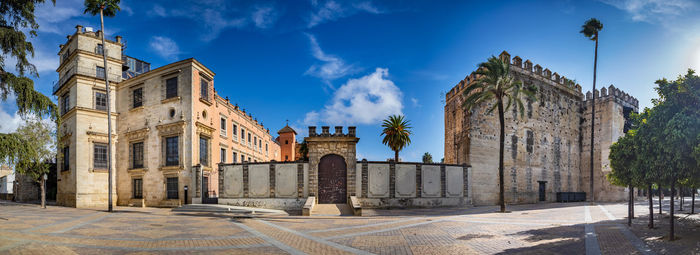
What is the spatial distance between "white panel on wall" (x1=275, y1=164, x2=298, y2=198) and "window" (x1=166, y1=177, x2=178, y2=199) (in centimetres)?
948

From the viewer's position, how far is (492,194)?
110 ft

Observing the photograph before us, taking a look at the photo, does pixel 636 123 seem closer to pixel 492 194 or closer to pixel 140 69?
pixel 492 194

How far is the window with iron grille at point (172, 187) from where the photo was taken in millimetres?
28062

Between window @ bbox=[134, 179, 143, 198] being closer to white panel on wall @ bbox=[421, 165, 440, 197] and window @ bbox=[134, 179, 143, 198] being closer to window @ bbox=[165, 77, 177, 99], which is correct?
window @ bbox=[165, 77, 177, 99]

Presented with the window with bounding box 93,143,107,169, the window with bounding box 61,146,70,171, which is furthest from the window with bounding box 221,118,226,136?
the window with bounding box 61,146,70,171

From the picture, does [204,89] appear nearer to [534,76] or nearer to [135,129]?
[135,129]

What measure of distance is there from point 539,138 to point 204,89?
3539 centimetres

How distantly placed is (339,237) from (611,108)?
41.4 meters

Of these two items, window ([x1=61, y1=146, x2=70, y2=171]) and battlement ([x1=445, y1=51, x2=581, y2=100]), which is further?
battlement ([x1=445, y1=51, x2=581, y2=100])

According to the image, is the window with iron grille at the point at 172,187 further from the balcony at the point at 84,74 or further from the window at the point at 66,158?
the balcony at the point at 84,74

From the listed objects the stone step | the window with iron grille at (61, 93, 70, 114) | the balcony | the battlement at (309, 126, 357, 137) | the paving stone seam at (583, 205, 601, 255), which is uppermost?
the balcony

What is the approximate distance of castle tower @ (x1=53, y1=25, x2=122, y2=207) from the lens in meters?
29.8

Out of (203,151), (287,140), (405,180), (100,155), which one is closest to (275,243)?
(405,180)

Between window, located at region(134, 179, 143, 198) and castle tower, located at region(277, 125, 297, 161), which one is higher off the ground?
castle tower, located at region(277, 125, 297, 161)
